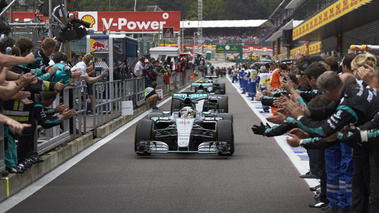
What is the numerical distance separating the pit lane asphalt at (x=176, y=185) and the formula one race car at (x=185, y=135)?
0.17 metres

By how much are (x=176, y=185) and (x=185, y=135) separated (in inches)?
108

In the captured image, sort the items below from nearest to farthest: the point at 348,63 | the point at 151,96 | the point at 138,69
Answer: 1. the point at 348,63
2. the point at 151,96
3. the point at 138,69

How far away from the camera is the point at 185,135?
39.3ft

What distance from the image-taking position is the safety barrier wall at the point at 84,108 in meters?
11.0

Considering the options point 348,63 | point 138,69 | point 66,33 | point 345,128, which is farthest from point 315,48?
point 345,128

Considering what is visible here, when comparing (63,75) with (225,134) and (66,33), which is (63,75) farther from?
(66,33)

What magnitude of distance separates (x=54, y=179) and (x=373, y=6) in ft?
64.4

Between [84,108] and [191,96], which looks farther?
[191,96]

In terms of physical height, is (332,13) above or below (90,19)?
below

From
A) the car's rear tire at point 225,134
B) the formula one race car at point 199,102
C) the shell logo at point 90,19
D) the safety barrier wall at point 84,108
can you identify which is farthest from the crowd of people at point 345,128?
the shell logo at point 90,19

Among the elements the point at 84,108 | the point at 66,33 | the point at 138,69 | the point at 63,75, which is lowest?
the point at 84,108

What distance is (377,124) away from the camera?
19.5 feet

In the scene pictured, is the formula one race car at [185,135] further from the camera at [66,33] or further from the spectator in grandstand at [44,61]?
the camera at [66,33]

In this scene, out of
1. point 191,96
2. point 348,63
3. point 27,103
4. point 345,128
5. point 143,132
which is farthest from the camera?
point 191,96
